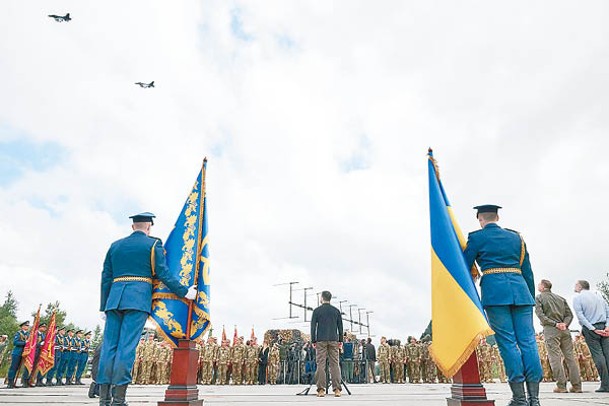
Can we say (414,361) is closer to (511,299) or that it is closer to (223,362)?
(223,362)

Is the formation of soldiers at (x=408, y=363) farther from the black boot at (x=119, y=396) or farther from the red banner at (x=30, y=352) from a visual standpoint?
Result: the black boot at (x=119, y=396)

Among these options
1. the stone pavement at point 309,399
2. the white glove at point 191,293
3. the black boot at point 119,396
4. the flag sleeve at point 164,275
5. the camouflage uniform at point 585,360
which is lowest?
the stone pavement at point 309,399

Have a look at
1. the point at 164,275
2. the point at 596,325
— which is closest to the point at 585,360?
the point at 596,325

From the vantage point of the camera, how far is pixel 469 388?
3402 millimetres

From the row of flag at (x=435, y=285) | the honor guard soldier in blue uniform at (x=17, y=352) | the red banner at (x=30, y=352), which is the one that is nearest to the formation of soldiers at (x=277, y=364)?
the red banner at (x=30, y=352)

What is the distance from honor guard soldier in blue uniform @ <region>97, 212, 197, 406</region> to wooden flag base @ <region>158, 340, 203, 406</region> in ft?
1.52

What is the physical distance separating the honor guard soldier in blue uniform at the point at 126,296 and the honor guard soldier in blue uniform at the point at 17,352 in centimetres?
1023

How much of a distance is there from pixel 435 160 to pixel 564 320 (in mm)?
5875

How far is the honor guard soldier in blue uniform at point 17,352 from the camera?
11.8m

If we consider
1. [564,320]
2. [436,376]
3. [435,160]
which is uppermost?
[435,160]

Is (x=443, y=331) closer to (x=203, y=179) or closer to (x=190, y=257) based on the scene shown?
(x=190, y=257)

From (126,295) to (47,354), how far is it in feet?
39.7

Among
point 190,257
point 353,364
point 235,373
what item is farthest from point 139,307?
point 353,364

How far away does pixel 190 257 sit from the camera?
16.0ft
